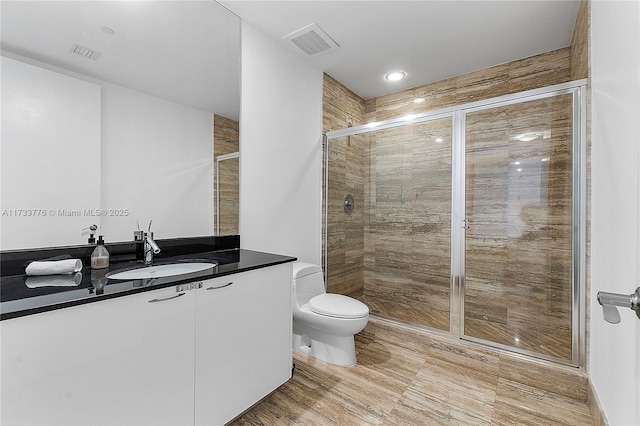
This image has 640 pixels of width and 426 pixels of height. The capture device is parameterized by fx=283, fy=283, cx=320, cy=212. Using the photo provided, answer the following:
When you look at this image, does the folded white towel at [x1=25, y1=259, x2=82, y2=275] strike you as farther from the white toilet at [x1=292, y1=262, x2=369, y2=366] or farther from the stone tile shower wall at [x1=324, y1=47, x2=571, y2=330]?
the stone tile shower wall at [x1=324, y1=47, x2=571, y2=330]

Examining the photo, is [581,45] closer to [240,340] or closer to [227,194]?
[227,194]

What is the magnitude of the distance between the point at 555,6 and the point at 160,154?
257 cm

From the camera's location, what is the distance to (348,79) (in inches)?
110

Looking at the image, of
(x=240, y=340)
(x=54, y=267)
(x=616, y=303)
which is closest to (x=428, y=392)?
(x=240, y=340)

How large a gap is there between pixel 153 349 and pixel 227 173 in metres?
1.14

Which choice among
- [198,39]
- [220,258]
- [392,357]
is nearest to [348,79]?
[198,39]

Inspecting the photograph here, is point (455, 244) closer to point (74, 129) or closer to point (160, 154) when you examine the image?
point (160, 154)

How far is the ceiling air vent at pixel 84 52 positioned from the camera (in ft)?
4.14

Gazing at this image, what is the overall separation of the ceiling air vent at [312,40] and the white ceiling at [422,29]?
0.04 meters

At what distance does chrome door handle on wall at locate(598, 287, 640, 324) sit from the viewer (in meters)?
0.68

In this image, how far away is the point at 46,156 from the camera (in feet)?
3.80

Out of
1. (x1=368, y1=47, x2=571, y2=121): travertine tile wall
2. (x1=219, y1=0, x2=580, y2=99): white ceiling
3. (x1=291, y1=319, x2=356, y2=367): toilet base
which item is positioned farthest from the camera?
(x1=368, y1=47, x2=571, y2=121): travertine tile wall

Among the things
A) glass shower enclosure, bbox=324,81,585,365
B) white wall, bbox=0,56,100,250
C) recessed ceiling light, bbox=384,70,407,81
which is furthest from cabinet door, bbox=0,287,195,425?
recessed ceiling light, bbox=384,70,407,81

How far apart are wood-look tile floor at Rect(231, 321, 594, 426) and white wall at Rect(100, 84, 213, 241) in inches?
44.2
